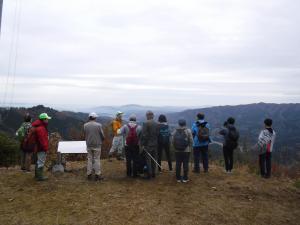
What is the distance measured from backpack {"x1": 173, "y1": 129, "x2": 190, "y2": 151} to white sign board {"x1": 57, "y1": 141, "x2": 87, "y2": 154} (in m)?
2.85

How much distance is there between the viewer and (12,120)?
Answer: 1975 inches

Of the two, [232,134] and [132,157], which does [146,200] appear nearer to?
[132,157]

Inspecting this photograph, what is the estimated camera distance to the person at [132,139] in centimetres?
956

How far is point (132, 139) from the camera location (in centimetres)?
955

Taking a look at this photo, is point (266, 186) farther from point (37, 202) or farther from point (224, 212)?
point (37, 202)

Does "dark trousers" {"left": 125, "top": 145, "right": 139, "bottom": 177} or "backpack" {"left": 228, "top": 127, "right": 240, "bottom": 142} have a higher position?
"backpack" {"left": 228, "top": 127, "right": 240, "bottom": 142}

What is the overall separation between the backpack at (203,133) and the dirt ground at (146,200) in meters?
1.16

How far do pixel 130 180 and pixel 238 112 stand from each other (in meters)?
172

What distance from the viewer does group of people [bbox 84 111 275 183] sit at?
940 cm

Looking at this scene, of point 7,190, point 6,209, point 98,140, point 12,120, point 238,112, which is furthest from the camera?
point 238,112

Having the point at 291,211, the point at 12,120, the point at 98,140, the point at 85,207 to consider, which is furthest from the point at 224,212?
the point at 12,120

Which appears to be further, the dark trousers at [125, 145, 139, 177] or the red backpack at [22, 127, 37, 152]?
the dark trousers at [125, 145, 139, 177]

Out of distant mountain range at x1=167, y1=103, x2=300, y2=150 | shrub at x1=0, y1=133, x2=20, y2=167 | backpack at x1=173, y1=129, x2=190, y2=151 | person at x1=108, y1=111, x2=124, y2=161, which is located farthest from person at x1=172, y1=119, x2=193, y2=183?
distant mountain range at x1=167, y1=103, x2=300, y2=150

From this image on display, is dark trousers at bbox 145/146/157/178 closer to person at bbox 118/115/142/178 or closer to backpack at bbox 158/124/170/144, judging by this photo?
person at bbox 118/115/142/178
